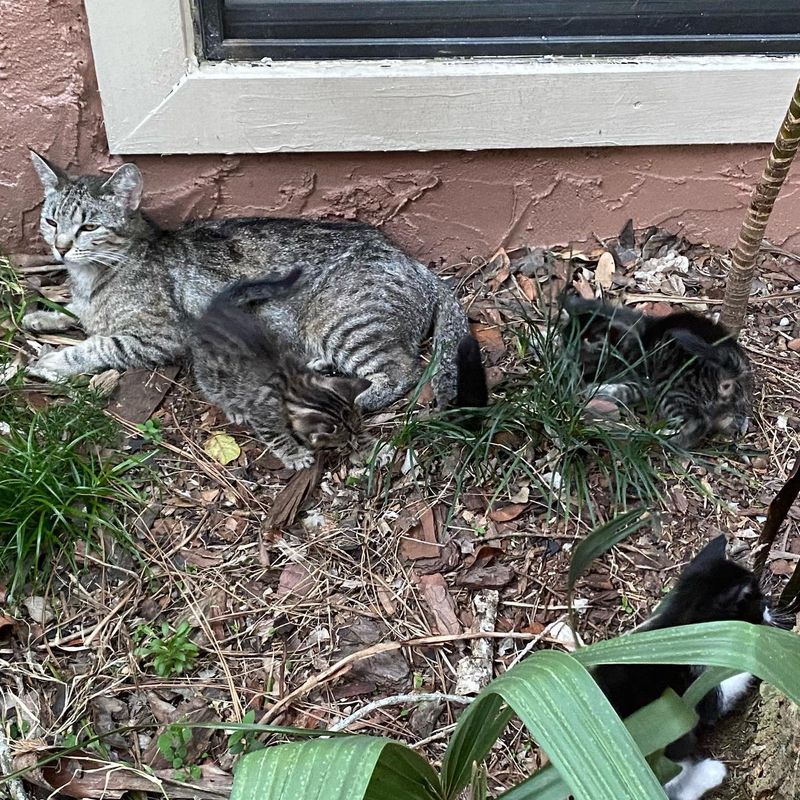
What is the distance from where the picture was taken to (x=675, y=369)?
118 inches

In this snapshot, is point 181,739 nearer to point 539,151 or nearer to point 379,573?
point 379,573

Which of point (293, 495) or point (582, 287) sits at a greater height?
point (582, 287)

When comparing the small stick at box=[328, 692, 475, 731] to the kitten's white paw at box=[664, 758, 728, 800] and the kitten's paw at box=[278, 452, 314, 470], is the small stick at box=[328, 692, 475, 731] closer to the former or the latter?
the kitten's white paw at box=[664, 758, 728, 800]

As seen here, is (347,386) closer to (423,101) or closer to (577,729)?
(423,101)

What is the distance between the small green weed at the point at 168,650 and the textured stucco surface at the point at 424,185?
6.21 feet

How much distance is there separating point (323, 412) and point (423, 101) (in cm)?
133

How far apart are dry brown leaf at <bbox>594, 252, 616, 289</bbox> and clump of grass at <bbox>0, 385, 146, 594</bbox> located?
215cm

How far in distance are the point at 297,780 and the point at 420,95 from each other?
8.85 ft

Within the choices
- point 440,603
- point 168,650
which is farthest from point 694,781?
point 168,650

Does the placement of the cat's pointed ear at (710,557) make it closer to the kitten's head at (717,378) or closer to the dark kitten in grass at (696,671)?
the dark kitten in grass at (696,671)

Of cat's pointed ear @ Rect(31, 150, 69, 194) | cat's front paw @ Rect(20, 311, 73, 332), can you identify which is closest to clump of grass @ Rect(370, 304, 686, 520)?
cat's front paw @ Rect(20, 311, 73, 332)

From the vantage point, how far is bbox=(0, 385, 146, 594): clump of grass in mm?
2607

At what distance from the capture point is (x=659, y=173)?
3.58m

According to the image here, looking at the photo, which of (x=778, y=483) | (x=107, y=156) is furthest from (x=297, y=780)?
(x=107, y=156)
